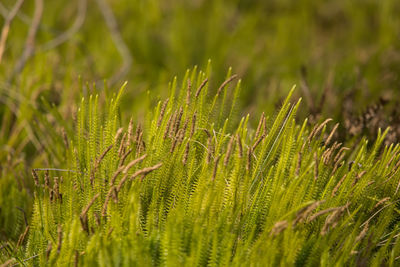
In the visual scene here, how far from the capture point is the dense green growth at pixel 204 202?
997mm

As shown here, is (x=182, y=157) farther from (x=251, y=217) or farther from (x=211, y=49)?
(x=211, y=49)

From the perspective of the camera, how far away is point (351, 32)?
3.58 meters

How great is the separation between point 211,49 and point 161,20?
0.58 m

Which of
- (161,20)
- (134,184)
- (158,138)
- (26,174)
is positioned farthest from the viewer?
(161,20)

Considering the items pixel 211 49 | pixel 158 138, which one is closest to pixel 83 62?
pixel 211 49

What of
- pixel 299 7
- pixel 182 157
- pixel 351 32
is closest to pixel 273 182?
pixel 182 157

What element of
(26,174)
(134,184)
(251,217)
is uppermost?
(134,184)

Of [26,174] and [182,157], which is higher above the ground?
[182,157]

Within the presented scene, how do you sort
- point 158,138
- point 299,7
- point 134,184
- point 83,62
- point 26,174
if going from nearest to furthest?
point 134,184 < point 158,138 < point 26,174 < point 83,62 < point 299,7

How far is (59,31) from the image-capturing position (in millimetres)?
→ 3162

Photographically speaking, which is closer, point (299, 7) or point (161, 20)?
point (161, 20)

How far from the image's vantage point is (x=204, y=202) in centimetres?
108

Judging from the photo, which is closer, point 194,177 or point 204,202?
point 204,202

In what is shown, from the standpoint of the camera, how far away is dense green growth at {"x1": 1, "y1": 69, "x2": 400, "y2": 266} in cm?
100
